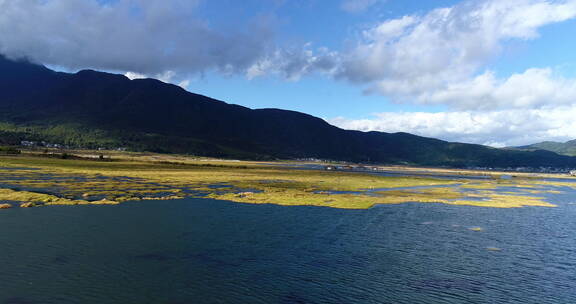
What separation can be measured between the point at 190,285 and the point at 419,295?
664 inches

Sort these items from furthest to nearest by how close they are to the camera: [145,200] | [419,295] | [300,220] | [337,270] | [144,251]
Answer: [145,200] → [300,220] → [144,251] → [337,270] → [419,295]

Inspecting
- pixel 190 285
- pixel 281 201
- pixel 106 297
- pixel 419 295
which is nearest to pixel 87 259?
pixel 106 297

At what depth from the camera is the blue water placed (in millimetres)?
26016

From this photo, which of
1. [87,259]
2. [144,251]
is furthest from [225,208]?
[87,259]

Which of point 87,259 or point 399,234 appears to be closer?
point 87,259

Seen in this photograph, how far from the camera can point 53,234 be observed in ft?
128

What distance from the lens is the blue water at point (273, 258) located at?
85.4 feet

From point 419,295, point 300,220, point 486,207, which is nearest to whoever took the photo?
point 419,295

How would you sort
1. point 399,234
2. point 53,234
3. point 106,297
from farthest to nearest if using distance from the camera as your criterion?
point 399,234
point 53,234
point 106,297

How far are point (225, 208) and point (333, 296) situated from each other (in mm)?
37237

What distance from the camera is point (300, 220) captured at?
171 feet

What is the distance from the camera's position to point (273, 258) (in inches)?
1345

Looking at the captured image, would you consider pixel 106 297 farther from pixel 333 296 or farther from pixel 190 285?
pixel 333 296

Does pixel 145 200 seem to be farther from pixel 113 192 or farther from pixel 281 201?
pixel 281 201
